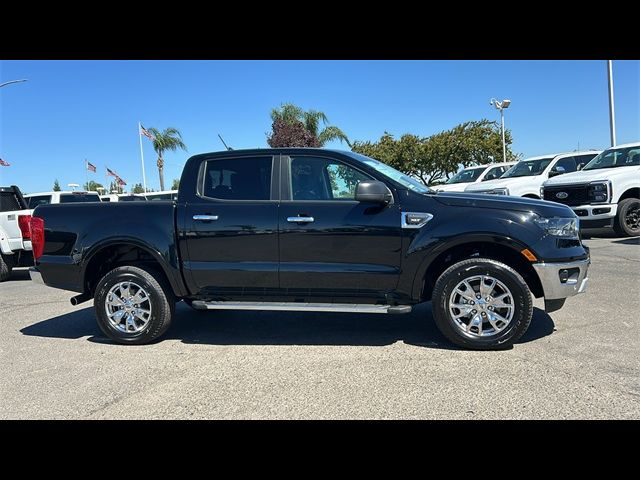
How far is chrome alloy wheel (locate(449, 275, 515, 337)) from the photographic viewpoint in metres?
4.08

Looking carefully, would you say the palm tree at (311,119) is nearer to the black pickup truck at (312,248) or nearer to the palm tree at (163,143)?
the palm tree at (163,143)

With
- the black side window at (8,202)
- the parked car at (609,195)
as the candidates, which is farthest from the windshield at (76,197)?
the parked car at (609,195)

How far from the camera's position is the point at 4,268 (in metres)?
9.39

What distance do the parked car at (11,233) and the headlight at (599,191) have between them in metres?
12.1

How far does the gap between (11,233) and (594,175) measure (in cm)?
1285

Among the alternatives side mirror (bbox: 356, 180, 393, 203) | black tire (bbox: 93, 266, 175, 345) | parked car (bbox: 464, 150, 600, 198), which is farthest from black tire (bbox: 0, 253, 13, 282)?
parked car (bbox: 464, 150, 600, 198)

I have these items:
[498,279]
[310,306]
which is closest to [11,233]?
[310,306]

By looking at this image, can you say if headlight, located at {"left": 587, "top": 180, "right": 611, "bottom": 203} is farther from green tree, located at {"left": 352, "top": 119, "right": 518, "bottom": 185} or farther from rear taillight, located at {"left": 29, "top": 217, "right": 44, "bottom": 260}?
green tree, located at {"left": 352, "top": 119, "right": 518, "bottom": 185}

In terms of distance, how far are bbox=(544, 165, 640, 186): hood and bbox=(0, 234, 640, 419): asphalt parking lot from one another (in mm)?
5727

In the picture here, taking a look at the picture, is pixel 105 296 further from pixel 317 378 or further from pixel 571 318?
pixel 571 318

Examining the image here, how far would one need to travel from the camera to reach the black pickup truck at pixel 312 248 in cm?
408

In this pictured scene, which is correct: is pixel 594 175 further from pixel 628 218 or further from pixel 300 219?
pixel 300 219
